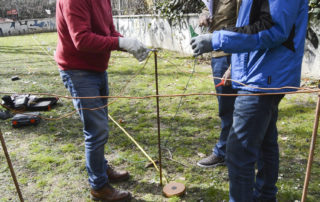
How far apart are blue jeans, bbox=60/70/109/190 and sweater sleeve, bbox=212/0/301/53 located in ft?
3.46

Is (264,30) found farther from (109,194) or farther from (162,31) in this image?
(162,31)

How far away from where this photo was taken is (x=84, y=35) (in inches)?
69.5

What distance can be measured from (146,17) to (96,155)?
28.9 feet

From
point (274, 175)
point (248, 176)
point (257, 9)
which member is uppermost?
point (257, 9)

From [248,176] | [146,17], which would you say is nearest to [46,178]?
[248,176]

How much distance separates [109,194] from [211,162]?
1.11m

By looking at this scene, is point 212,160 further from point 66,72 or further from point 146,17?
point 146,17

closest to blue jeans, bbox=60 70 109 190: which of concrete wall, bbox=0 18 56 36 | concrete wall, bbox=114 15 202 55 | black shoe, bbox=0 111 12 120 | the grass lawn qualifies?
the grass lawn

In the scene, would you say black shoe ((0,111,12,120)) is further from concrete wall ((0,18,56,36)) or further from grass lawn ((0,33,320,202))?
concrete wall ((0,18,56,36))

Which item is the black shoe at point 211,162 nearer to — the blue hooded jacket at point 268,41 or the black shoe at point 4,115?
the blue hooded jacket at point 268,41

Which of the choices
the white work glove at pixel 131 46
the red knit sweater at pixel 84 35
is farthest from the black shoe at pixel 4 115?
the white work glove at pixel 131 46

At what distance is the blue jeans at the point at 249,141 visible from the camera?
154cm

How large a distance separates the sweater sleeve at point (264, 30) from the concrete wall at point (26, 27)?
78.4 ft

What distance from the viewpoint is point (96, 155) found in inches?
82.0
